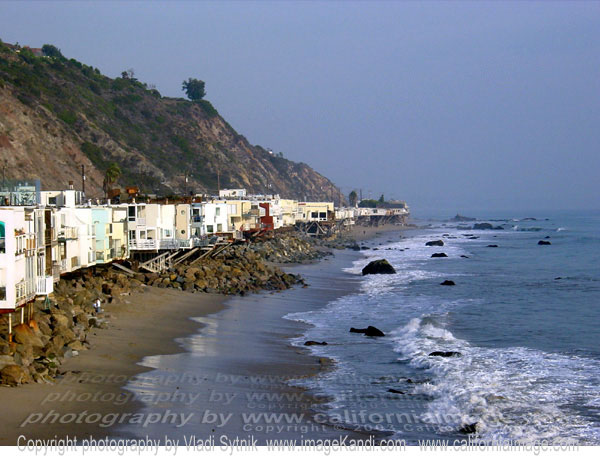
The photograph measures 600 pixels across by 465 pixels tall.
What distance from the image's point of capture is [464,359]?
28453 millimetres

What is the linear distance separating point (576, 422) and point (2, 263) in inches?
672

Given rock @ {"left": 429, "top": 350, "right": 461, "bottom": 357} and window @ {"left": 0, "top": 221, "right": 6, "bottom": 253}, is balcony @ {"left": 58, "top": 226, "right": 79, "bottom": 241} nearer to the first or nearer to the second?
window @ {"left": 0, "top": 221, "right": 6, "bottom": 253}

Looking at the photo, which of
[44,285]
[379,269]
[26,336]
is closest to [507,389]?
[26,336]

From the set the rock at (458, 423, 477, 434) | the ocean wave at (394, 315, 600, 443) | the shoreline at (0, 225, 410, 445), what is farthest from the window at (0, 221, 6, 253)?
the rock at (458, 423, 477, 434)

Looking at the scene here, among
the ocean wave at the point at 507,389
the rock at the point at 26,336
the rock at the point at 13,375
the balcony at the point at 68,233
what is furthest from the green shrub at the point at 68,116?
the rock at the point at 13,375

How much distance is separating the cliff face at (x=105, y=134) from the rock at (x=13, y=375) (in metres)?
61.4

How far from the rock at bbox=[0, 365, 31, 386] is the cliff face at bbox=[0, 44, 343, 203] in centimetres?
6138

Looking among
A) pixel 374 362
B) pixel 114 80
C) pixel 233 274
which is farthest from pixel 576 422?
pixel 114 80

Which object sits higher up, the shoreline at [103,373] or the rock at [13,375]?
the rock at [13,375]

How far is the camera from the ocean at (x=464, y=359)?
20.1 meters

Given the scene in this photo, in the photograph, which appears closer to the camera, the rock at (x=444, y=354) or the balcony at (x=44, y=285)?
the balcony at (x=44, y=285)

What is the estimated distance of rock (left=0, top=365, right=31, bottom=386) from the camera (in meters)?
19.6

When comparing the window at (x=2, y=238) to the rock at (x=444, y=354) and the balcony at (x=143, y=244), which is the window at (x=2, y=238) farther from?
the balcony at (x=143, y=244)

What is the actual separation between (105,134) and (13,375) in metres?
108
